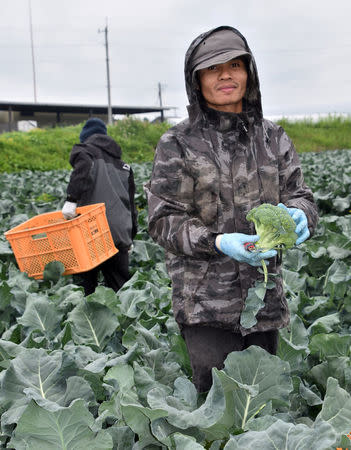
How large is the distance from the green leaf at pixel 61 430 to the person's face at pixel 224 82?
4.30 feet

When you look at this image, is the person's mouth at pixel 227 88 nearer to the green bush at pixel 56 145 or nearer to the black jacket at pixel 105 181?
the black jacket at pixel 105 181

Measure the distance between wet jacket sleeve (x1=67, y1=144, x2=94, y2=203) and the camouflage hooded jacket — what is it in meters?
2.34

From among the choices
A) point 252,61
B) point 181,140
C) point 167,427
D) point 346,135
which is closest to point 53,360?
point 167,427

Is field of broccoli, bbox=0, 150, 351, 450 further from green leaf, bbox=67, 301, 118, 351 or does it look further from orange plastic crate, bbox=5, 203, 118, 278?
orange plastic crate, bbox=5, 203, 118, 278

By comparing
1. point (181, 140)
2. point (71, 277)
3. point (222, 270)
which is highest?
point (181, 140)

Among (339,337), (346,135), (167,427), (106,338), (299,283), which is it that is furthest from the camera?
(346,135)

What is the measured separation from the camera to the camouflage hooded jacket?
7.22 feet

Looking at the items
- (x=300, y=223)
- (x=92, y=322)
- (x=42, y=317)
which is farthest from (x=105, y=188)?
(x=300, y=223)

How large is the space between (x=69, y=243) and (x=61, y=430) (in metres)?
2.61

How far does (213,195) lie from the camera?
7.29 ft

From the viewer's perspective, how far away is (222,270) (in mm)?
2217

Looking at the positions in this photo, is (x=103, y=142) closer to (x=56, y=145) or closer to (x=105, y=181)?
(x=105, y=181)

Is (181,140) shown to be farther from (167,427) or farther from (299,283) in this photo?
(299,283)

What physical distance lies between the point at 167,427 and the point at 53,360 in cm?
65
